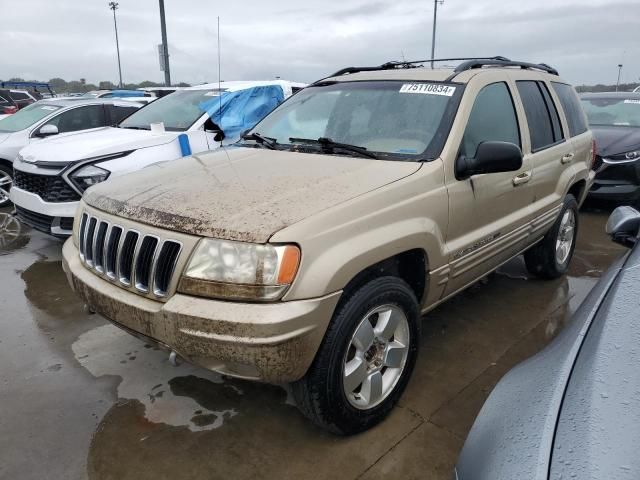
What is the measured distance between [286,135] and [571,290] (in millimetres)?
2861

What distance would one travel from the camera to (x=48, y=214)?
4.75m

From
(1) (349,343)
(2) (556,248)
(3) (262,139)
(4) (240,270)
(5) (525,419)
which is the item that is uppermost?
(3) (262,139)

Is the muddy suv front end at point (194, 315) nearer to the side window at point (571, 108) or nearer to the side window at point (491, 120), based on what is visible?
the side window at point (491, 120)

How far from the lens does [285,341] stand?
1978 mm

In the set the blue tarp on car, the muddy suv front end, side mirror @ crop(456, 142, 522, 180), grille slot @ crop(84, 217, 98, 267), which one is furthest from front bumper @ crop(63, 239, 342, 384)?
the blue tarp on car

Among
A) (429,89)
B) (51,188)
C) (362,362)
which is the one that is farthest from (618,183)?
(51,188)

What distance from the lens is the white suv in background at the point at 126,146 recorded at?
474cm

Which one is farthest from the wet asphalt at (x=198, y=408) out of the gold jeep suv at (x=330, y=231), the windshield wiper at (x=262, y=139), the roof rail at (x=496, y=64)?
the roof rail at (x=496, y=64)

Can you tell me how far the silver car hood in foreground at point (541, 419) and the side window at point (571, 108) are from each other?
3166mm

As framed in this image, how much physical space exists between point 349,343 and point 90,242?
1.46m

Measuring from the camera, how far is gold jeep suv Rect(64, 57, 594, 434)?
2.02m

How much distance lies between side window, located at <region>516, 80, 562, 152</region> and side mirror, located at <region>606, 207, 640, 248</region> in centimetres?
131

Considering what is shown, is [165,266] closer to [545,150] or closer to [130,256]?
[130,256]

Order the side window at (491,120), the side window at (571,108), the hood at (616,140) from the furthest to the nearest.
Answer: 1. the hood at (616,140)
2. the side window at (571,108)
3. the side window at (491,120)
